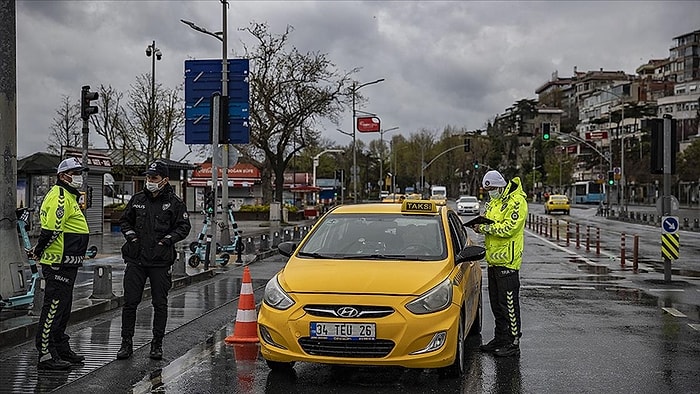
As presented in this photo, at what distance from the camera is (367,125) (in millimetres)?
62281

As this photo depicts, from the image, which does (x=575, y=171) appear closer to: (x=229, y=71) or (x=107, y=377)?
(x=229, y=71)

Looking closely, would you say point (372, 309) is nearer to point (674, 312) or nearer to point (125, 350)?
point (125, 350)

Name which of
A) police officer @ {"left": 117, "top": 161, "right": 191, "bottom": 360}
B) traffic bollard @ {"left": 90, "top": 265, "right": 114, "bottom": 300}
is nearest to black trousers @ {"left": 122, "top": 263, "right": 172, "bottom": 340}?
police officer @ {"left": 117, "top": 161, "right": 191, "bottom": 360}

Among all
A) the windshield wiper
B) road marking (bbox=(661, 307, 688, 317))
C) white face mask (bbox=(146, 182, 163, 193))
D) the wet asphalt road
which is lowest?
road marking (bbox=(661, 307, 688, 317))

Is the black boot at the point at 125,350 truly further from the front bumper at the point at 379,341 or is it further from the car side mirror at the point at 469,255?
the car side mirror at the point at 469,255

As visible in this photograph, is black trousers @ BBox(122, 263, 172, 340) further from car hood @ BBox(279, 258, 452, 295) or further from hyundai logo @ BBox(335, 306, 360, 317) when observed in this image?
hyundai logo @ BBox(335, 306, 360, 317)

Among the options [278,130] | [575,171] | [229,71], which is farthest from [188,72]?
[575,171]

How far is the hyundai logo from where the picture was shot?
21.6 feet

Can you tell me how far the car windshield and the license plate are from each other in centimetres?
123

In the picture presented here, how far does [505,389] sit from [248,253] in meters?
16.4

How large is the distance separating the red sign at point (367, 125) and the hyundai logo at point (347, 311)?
5581 cm

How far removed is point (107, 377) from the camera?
287 inches

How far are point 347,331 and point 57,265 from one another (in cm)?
306

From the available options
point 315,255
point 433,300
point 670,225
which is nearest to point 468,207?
point 670,225
